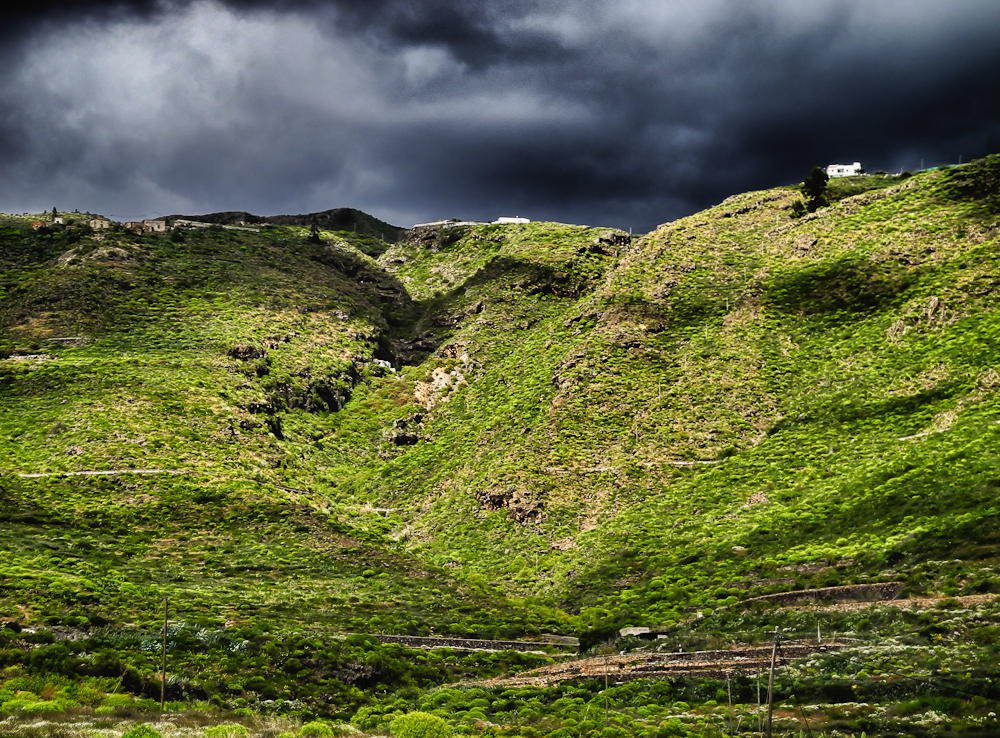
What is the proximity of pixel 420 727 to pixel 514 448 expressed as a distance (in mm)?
39472

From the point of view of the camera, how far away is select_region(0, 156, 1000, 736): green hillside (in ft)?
138

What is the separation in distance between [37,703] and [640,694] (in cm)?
2615

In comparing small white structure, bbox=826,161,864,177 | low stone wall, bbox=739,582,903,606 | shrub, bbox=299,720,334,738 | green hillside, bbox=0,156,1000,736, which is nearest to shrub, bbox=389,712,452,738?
green hillside, bbox=0,156,1000,736

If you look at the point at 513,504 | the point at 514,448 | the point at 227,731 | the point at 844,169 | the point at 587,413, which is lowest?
the point at 227,731

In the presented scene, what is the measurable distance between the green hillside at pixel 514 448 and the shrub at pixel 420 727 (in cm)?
160

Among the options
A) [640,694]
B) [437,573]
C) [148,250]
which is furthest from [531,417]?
[148,250]

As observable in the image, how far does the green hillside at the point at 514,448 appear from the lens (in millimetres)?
41969

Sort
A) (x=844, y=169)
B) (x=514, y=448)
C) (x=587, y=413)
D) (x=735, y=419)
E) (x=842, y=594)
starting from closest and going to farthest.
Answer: (x=842, y=594), (x=735, y=419), (x=514, y=448), (x=587, y=413), (x=844, y=169)

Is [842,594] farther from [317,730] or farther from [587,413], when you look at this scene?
[587,413]

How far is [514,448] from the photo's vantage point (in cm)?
6988

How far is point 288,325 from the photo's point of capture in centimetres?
10344

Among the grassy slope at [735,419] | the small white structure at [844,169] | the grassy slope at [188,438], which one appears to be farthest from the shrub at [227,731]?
the small white structure at [844,169]

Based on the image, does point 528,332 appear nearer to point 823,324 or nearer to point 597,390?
point 597,390

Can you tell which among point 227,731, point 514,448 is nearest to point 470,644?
point 227,731
